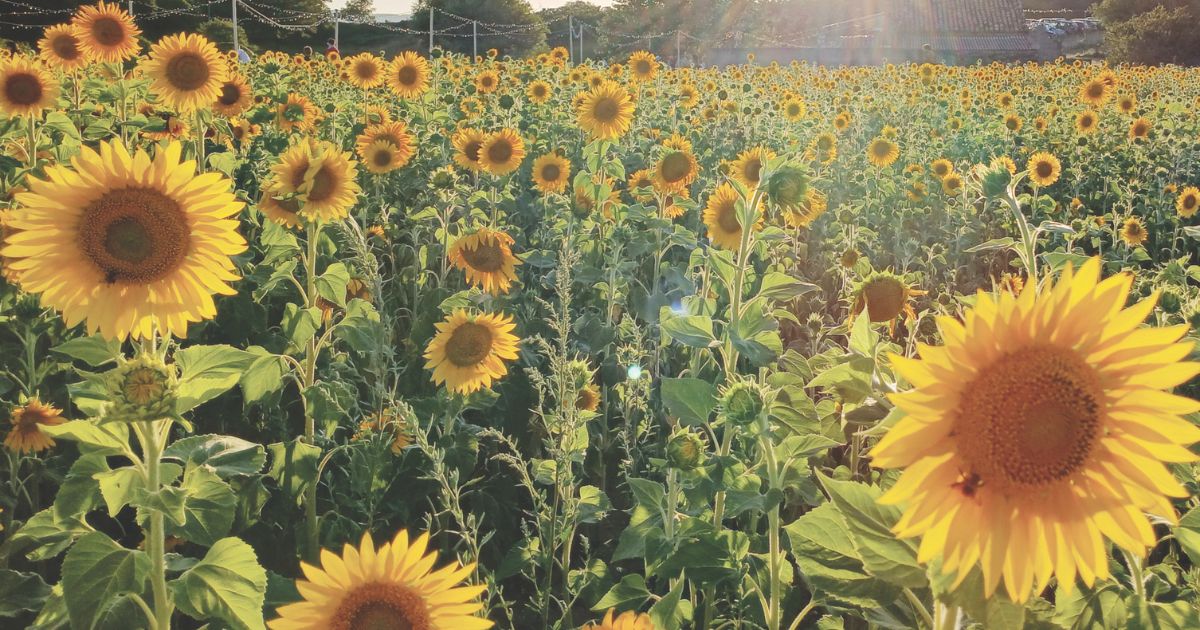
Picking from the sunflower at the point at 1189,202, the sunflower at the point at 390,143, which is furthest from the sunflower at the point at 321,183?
the sunflower at the point at 1189,202

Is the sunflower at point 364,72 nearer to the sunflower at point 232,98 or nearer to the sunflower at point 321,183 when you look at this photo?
the sunflower at point 232,98

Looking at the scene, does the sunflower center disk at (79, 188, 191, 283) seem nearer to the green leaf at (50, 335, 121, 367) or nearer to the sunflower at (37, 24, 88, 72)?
the green leaf at (50, 335, 121, 367)

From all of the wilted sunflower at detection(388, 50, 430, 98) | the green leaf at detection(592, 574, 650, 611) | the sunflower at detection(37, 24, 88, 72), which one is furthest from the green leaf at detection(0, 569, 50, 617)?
the wilted sunflower at detection(388, 50, 430, 98)

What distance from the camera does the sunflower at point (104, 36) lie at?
16.5 ft

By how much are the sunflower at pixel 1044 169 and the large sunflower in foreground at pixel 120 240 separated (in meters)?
6.01

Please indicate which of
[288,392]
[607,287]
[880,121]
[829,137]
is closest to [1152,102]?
[880,121]

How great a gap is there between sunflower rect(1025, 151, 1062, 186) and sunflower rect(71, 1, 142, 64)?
19.8ft


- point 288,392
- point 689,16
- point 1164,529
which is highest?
point 689,16

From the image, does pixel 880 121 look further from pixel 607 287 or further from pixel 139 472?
pixel 139 472

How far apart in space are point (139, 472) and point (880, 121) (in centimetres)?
974

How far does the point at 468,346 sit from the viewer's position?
2.54 meters

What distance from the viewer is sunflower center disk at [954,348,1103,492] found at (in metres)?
0.85

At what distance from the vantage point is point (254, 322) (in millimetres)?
3076

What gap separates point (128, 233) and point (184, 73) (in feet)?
10.8
